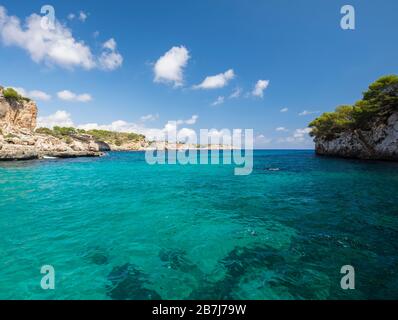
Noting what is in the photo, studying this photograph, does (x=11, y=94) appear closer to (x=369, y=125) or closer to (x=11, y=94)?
(x=11, y=94)

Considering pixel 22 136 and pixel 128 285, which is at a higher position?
pixel 22 136

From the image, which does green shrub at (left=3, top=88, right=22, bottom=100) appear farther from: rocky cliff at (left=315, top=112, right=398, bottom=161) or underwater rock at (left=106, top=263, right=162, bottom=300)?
rocky cliff at (left=315, top=112, right=398, bottom=161)

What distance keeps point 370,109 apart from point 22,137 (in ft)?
276

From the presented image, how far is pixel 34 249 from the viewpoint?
7477 mm

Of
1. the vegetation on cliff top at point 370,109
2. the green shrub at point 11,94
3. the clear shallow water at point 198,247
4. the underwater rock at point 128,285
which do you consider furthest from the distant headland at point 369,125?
the green shrub at point 11,94

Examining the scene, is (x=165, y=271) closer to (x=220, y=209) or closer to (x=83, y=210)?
(x=220, y=209)

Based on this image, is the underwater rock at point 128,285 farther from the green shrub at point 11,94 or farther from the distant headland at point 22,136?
the green shrub at point 11,94

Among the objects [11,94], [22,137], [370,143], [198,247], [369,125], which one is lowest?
[198,247]

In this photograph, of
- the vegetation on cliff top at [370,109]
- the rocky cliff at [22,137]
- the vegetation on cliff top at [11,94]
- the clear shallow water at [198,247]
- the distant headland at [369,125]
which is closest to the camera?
the clear shallow water at [198,247]

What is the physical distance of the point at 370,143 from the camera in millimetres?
45500

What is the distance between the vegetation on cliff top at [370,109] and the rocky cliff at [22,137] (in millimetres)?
74937

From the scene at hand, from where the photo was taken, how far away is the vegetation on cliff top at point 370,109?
37656 mm

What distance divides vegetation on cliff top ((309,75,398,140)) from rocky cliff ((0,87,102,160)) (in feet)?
246

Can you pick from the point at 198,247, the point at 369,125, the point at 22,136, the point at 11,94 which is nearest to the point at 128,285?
the point at 198,247
